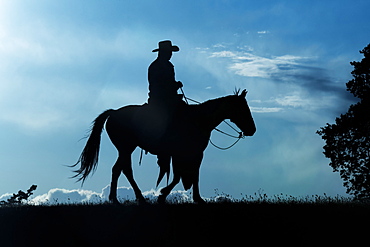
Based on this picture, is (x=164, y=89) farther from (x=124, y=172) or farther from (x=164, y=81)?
(x=124, y=172)

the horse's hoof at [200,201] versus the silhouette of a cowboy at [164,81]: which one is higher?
the silhouette of a cowboy at [164,81]

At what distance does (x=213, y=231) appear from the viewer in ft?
44.8

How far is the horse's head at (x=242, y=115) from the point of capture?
50.2 feet

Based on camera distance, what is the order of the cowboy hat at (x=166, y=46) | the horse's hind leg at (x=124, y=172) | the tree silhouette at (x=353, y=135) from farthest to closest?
1. the tree silhouette at (x=353, y=135)
2. the cowboy hat at (x=166, y=46)
3. the horse's hind leg at (x=124, y=172)

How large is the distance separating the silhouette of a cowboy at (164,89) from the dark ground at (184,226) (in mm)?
1629

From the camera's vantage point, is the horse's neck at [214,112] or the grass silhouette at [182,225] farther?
the horse's neck at [214,112]

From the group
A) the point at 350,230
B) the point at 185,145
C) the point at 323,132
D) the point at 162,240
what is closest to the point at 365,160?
the point at 323,132

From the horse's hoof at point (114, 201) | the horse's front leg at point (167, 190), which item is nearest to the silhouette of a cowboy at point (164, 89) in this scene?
the horse's front leg at point (167, 190)

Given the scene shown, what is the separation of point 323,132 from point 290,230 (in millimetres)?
14664

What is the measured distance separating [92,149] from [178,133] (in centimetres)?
296

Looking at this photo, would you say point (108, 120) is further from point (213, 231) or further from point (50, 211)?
point (213, 231)

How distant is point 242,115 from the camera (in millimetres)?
15328

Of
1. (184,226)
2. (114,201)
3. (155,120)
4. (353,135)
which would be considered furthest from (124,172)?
(353,135)

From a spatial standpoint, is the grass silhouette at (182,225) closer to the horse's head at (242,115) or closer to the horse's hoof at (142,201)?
the horse's hoof at (142,201)
